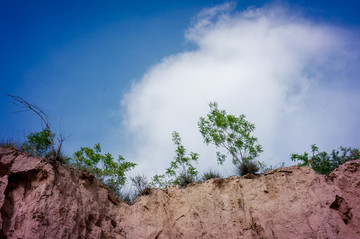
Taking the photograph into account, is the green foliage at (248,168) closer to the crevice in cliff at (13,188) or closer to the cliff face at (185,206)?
the cliff face at (185,206)

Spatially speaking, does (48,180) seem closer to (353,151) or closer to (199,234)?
(199,234)

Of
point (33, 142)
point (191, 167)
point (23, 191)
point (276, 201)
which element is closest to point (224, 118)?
point (191, 167)

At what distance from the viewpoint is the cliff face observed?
6.09 meters

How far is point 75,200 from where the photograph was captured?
690cm

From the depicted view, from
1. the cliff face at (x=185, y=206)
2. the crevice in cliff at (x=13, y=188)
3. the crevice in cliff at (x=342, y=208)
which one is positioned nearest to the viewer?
the crevice in cliff at (x=13, y=188)

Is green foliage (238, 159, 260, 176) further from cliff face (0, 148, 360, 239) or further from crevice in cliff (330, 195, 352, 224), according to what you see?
crevice in cliff (330, 195, 352, 224)

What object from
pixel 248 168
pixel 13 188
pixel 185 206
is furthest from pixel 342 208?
pixel 13 188

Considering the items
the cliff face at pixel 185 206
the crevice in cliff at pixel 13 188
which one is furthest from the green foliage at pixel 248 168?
the crevice in cliff at pixel 13 188

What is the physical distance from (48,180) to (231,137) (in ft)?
42.0

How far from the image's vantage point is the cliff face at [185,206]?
240 inches

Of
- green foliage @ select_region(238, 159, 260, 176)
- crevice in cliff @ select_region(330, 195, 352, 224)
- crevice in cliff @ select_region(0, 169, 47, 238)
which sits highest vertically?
green foliage @ select_region(238, 159, 260, 176)

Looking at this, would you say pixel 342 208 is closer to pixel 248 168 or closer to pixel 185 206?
pixel 248 168

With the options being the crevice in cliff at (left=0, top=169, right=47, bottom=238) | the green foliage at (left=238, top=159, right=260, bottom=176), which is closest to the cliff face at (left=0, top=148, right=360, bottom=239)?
the crevice in cliff at (left=0, top=169, right=47, bottom=238)

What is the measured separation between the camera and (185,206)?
27.5 feet
